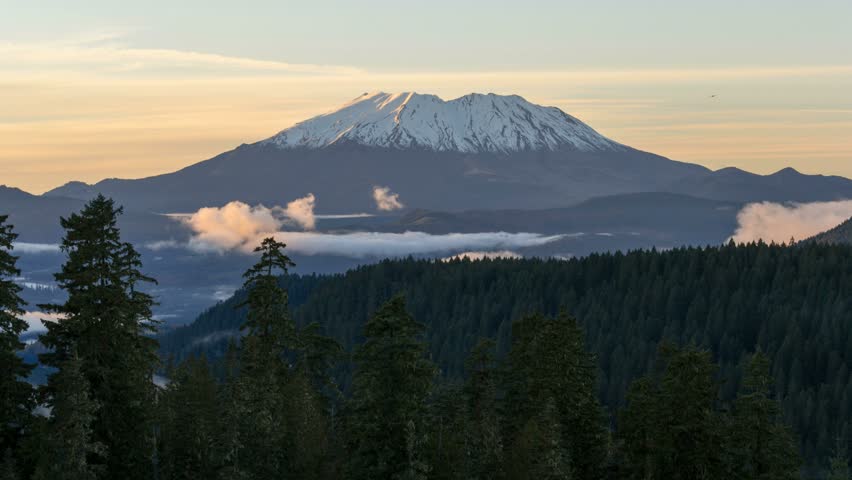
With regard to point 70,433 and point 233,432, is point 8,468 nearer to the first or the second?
point 70,433

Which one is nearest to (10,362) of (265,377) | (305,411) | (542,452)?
(265,377)

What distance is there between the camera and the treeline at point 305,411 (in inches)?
1971

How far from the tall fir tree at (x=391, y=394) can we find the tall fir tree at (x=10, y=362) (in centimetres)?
1530

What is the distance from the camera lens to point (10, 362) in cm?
5412

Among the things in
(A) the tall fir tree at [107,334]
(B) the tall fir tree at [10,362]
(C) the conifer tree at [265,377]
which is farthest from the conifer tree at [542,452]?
(B) the tall fir tree at [10,362]

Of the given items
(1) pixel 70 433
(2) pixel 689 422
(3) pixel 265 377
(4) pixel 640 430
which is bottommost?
(4) pixel 640 430

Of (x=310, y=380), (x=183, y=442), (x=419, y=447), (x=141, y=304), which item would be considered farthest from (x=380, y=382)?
(x=310, y=380)

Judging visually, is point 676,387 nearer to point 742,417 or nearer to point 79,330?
point 742,417

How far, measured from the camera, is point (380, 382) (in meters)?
49.9

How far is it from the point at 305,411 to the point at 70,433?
47.1ft

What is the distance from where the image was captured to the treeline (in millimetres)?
50062

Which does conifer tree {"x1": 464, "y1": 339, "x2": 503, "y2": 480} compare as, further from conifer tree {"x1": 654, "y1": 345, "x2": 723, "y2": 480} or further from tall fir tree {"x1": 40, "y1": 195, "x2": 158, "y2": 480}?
tall fir tree {"x1": 40, "y1": 195, "x2": 158, "y2": 480}

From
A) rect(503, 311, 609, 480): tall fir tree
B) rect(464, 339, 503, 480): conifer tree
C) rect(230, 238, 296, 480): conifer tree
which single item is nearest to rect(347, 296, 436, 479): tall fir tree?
rect(230, 238, 296, 480): conifer tree

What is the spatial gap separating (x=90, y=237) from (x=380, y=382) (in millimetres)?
14578
